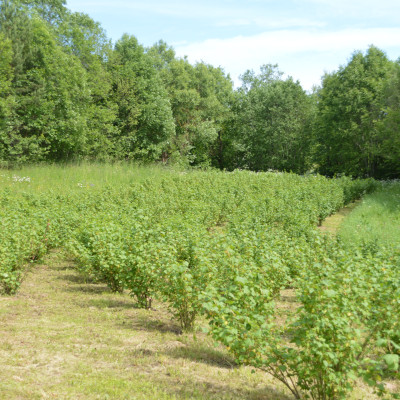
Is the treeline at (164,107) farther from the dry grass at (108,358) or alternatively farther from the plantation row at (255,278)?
the dry grass at (108,358)

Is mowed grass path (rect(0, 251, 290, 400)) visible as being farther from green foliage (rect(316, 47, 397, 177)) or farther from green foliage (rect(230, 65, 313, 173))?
green foliage (rect(230, 65, 313, 173))

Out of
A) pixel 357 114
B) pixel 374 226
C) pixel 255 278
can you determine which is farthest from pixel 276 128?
pixel 255 278

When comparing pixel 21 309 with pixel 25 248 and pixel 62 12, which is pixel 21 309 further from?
pixel 62 12

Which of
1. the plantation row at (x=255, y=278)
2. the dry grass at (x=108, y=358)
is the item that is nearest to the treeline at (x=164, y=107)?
the plantation row at (x=255, y=278)

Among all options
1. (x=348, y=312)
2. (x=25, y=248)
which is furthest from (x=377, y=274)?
(x=25, y=248)

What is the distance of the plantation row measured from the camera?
11.1 ft

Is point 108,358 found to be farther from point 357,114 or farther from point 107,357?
point 357,114

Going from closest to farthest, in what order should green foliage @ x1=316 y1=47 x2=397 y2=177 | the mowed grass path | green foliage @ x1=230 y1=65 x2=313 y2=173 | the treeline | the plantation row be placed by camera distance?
the plantation row, the mowed grass path, the treeline, green foliage @ x1=316 y1=47 x2=397 y2=177, green foliage @ x1=230 y1=65 x2=313 y2=173

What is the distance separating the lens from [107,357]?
4.79 meters

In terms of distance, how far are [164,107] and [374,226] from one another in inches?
983

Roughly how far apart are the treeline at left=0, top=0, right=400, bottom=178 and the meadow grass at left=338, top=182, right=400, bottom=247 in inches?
447

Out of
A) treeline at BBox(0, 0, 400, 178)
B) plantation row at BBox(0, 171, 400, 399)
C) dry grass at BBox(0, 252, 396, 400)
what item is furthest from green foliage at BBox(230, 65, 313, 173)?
dry grass at BBox(0, 252, 396, 400)

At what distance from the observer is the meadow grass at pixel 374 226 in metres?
10.1

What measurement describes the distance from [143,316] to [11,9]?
24.7 m
